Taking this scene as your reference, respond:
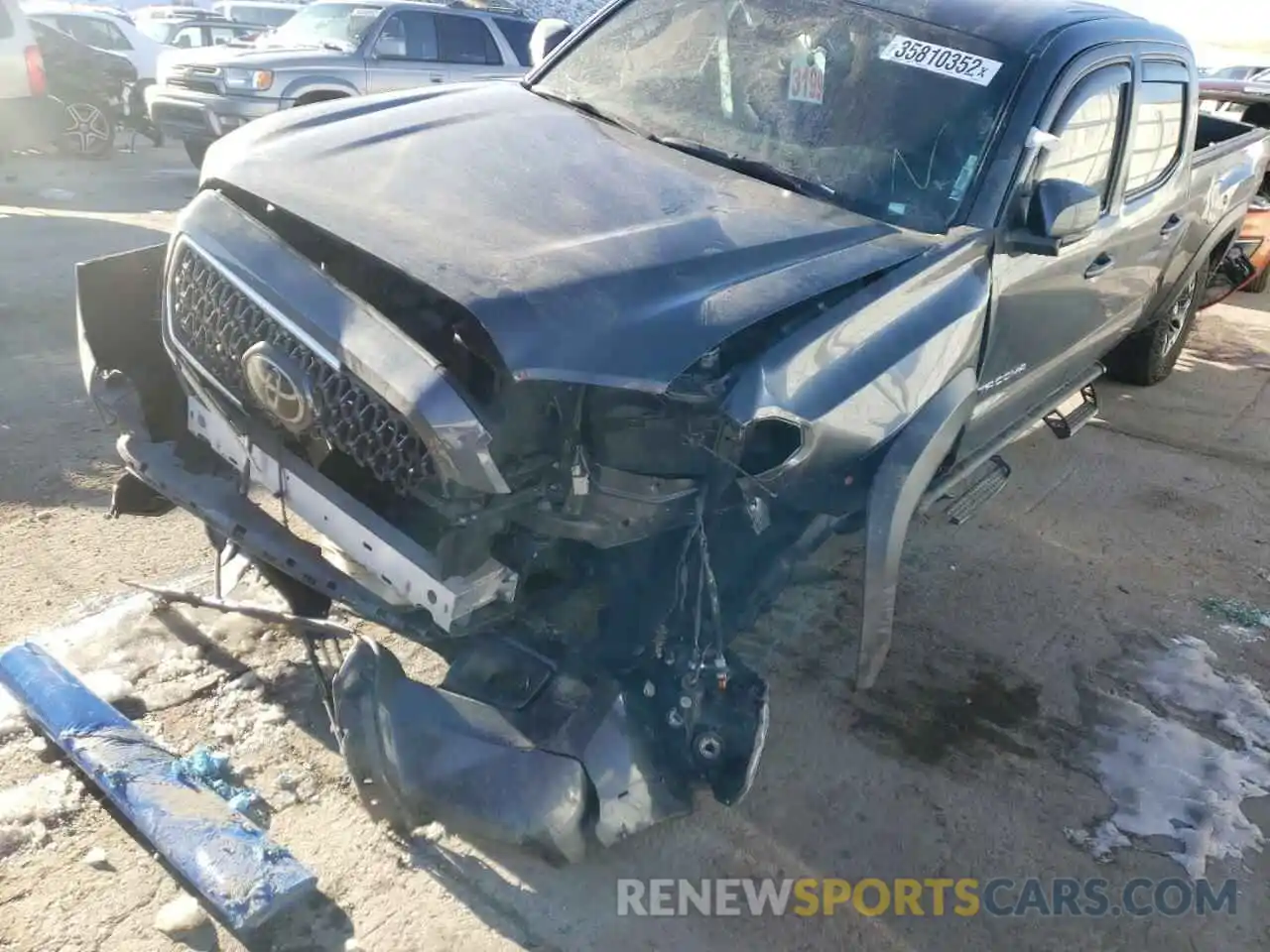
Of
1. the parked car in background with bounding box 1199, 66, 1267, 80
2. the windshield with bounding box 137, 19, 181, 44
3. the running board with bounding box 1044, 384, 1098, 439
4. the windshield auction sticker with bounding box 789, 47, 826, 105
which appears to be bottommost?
the windshield with bounding box 137, 19, 181, 44

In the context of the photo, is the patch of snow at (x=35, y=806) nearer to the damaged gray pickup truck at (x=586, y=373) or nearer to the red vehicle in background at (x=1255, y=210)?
the damaged gray pickup truck at (x=586, y=373)

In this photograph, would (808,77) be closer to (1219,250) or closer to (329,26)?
(1219,250)

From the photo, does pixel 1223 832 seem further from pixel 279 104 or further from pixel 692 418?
pixel 279 104

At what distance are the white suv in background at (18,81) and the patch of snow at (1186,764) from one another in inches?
409

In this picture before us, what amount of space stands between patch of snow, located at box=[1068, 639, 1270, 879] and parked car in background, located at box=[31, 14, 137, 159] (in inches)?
481

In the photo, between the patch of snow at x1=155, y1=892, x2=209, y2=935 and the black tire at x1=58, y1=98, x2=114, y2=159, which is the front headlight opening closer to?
the black tire at x1=58, y1=98, x2=114, y2=159

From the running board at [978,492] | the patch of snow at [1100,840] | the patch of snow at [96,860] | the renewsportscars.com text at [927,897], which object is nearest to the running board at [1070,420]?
the running board at [978,492]

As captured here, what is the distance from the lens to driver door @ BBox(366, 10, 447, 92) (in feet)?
33.8

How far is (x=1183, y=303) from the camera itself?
21.5ft

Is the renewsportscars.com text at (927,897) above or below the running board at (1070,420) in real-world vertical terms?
below

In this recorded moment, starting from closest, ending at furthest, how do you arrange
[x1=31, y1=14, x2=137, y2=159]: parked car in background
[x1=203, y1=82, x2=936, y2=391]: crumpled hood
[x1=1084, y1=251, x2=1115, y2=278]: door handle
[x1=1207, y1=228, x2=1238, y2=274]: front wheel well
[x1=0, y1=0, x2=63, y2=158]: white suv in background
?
[x1=203, y1=82, x2=936, y2=391]: crumpled hood < [x1=1084, y1=251, x2=1115, y2=278]: door handle < [x1=1207, y1=228, x2=1238, y2=274]: front wheel well < [x1=0, y1=0, x2=63, y2=158]: white suv in background < [x1=31, y1=14, x2=137, y2=159]: parked car in background

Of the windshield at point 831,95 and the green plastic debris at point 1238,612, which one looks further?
the green plastic debris at point 1238,612

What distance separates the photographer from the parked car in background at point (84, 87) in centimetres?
1191

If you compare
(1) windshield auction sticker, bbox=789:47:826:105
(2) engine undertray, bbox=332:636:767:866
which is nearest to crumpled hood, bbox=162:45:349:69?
(1) windshield auction sticker, bbox=789:47:826:105
